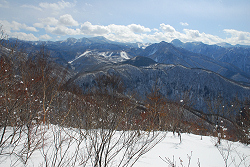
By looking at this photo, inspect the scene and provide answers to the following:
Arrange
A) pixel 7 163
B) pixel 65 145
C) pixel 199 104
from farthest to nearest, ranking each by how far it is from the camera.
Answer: pixel 199 104
pixel 65 145
pixel 7 163

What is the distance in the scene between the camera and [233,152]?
7.69 meters

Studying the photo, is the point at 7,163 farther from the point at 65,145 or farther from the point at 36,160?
the point at 65,145

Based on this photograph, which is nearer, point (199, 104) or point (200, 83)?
point (199, 104)

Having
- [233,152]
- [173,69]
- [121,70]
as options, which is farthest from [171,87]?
→ [233,152]

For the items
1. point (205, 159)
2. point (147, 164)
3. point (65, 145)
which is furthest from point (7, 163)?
point (205, 159)

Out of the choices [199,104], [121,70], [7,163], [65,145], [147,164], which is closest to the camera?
[7,163]

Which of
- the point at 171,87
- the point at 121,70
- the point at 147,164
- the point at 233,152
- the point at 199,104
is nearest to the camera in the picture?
the point at 147,164

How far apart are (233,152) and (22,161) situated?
10205 millimetres

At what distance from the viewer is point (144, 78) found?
108312 mm

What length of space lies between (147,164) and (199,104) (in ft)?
355

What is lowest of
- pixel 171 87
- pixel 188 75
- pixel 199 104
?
pixel 199 104

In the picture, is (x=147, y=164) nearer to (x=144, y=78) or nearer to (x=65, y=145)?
(x=65, y=145)

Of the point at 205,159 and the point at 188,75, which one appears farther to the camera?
the point at 188,75

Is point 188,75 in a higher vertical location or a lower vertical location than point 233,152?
higher
